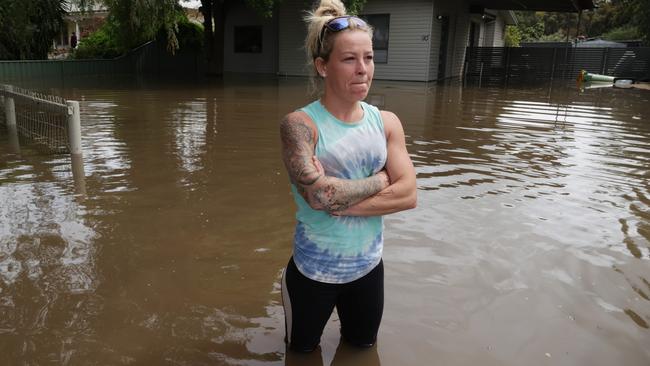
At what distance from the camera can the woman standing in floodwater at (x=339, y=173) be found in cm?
198

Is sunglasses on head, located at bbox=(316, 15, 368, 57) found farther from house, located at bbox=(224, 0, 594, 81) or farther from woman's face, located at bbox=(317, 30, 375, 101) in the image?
house, located at bbox=(224, 0, 594, 81)

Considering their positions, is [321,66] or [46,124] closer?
[321,66]

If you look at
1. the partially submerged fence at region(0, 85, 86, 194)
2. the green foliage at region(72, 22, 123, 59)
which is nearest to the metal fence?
the green foliage at region(72, 22, 123, 59)

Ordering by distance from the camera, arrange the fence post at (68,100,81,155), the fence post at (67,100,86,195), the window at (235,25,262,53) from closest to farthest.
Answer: the fence post at (67,100,86,195) → the fence post at (68,100,81,155) → the window at (235,25,262,53)

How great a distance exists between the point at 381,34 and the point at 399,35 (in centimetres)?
96

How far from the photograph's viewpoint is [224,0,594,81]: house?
2150 cm

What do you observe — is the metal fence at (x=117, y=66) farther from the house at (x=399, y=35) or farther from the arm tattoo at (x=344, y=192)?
the arm tattoo at (x=344, y=192)

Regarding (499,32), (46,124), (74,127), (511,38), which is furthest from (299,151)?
(511,38)

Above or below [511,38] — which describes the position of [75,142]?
below

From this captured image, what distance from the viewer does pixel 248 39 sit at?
26.9 m

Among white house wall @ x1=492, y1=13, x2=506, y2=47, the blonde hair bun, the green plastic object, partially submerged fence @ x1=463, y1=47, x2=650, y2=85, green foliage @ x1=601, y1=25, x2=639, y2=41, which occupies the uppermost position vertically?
green foliage @ x1=601, y1=25, x2=639, y2=41

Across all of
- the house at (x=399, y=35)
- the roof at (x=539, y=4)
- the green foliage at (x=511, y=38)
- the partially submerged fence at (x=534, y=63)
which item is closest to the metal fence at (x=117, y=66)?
the house at (x=399, y=35)

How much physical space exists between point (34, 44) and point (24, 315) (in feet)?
68.7

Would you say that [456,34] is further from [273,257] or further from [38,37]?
[273,257]
